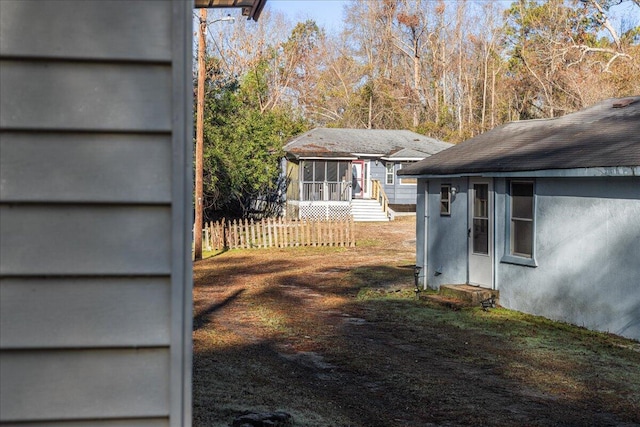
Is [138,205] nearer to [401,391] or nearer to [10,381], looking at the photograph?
[10,381]

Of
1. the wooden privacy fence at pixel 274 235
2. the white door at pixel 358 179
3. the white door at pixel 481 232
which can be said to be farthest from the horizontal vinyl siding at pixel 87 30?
the white door at pixel 358 179

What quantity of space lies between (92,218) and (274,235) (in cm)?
2872

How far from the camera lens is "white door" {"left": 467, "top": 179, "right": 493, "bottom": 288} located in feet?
54.2

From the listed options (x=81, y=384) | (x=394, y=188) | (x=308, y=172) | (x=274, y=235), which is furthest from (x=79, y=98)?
(x=394, y=188)

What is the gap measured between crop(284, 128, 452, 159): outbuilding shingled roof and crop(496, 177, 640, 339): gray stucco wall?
2676 cm

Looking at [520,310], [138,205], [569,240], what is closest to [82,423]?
[138,205]

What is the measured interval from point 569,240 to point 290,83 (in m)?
52.4

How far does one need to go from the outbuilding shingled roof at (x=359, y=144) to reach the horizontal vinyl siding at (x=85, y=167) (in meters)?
38.6

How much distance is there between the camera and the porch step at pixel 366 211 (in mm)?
42281

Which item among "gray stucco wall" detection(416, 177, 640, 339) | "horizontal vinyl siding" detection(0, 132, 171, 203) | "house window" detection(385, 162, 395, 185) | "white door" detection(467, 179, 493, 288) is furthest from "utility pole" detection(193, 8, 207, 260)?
"horizontal vinyl siding" detection(0, 132, 171, 203)

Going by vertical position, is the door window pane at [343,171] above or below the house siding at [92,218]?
above

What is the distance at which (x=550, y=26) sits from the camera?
50062 millimetres

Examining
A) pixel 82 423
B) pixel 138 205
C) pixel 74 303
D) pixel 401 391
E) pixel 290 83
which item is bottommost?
pixel 401 391

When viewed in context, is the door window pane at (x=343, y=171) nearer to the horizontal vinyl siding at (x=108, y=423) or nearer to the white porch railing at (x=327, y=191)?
the white porch railing at (x=327, y=191)
